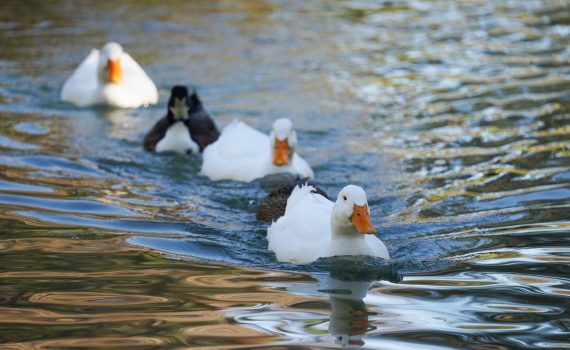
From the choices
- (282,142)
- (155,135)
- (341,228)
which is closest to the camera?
(341,228)

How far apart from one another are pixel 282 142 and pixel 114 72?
16.1ft

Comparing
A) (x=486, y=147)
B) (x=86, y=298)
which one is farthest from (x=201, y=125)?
(x=86, y=298)

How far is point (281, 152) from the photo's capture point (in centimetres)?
1058

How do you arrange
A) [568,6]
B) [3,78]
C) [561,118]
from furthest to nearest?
1. [568,6]
2. [3,78]
3. [561,118]

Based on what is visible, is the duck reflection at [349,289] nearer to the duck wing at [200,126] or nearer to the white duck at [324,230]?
the white duck at [324,230]

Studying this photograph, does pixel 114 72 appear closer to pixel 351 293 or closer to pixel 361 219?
pixel 361 219

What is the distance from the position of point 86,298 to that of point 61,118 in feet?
23.9

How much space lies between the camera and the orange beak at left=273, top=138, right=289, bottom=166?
10555 millimetres

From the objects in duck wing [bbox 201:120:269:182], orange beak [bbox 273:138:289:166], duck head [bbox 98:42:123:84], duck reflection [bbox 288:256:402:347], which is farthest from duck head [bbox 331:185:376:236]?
duck head [bbox 98:42:123:84]

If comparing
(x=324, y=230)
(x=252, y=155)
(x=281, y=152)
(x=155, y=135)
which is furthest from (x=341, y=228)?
(x=155, y=135)

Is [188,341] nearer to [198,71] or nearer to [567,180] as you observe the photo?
[567,180]

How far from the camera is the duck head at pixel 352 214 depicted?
24.7 ft

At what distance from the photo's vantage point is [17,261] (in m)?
7.75

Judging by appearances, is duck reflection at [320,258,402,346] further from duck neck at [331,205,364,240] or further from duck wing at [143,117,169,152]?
duck wing at [143,117,169,152]
